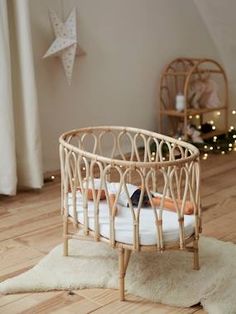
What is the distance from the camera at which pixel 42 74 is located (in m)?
3.21

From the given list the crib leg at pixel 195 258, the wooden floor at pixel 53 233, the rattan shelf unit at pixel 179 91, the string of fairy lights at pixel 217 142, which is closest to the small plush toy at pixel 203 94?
the rattan shelf unit at pixel 179 91

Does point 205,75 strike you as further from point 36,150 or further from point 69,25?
point 36,150

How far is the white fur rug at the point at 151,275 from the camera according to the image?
179 cm

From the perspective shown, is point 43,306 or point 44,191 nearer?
point 43,306

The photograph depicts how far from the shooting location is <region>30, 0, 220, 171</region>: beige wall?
3.26 m

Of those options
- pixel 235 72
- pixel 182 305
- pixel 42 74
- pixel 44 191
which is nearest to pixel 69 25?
pixel 42 74

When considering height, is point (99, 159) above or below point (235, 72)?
below

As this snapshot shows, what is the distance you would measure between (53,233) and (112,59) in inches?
66.9

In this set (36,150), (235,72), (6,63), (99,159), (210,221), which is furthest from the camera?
(235,72)

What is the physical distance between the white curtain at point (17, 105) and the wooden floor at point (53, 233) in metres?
0.15

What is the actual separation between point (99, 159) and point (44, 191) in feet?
4.46

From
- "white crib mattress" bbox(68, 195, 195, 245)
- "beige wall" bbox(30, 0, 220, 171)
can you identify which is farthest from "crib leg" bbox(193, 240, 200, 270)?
"beige wall" bbox(30, 0, 220, 171)

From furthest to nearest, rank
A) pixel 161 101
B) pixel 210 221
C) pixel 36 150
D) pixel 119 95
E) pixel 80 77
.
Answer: pixel 161 101
pixel 119 95
pixel 80 77
pixel 36 150
pixel 210 221

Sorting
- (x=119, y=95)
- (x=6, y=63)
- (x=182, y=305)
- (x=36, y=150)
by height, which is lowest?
(x=182, y=305)
